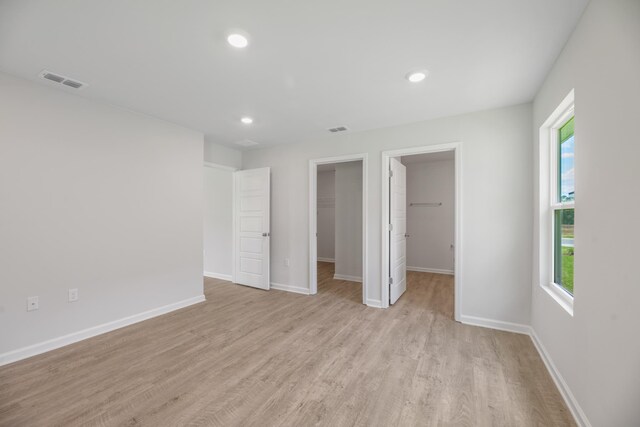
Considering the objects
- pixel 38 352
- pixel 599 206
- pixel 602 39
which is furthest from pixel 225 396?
pixel 602 39

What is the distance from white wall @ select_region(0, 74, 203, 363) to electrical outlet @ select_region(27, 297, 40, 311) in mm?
34

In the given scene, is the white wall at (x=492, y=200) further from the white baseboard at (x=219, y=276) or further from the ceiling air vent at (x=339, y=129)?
the white baseboard at (x=219, y=276)

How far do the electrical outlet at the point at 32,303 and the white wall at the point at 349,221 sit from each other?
4.17 m

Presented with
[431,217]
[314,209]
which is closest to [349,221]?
[314,209]

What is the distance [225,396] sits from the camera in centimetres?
186

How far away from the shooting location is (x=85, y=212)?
2.74 meters

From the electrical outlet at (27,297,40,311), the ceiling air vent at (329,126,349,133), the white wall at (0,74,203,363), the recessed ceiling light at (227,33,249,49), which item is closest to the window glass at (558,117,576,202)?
the ceiling air vent at (329,126,349,133)

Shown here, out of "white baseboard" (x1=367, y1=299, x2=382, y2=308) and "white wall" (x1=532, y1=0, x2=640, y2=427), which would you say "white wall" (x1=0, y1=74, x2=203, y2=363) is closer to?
"white baseboard" (x1=367, y1=299, x2=382, y2=308)

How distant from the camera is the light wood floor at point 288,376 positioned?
1.68m

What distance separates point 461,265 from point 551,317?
101 cm

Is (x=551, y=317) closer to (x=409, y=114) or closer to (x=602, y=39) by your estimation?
(x=602, y=39)

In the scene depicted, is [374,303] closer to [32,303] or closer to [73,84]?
[32,303]

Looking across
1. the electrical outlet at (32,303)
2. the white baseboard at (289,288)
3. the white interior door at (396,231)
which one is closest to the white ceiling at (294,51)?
the white interior door at (396,231)

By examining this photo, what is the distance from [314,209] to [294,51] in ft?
8.37
